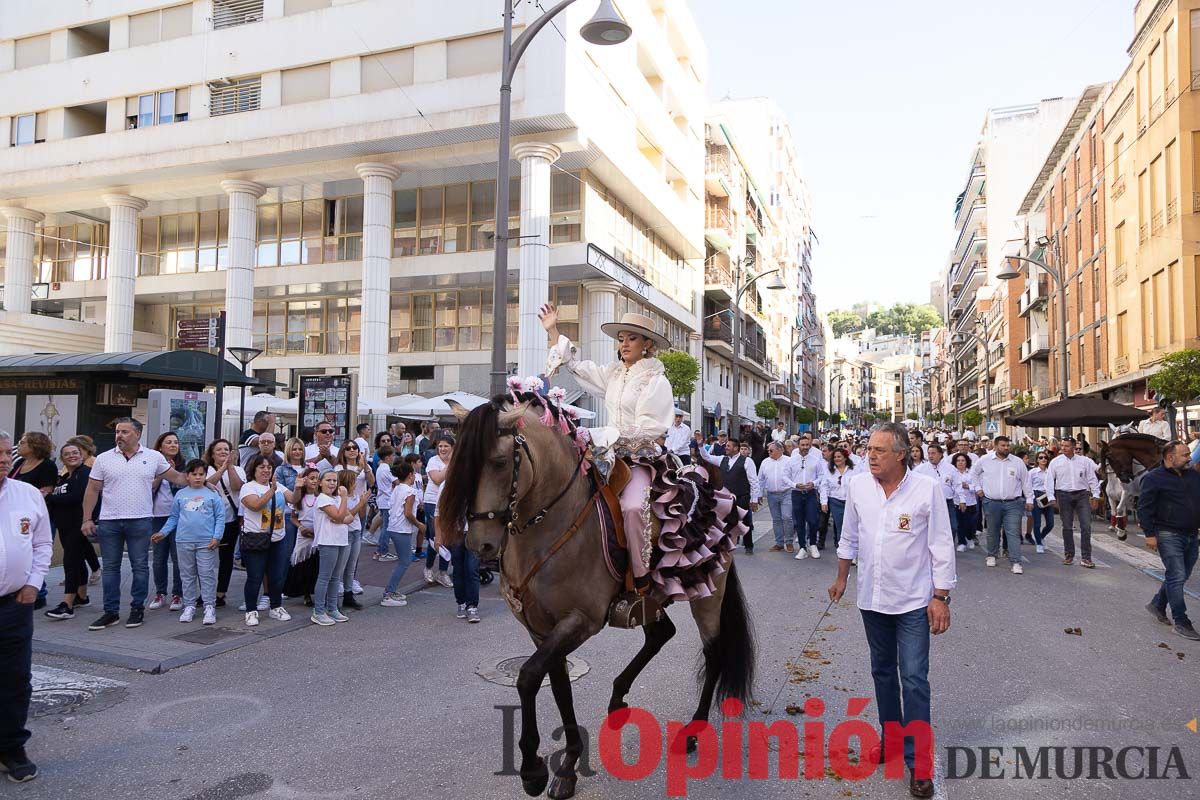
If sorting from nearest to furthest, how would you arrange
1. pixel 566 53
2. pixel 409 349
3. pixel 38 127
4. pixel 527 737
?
pixel 527 737 < pixel 566 53 < pixel 38 127 < pixel 409 349

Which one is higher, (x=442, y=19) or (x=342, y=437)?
(x=442, y=19)

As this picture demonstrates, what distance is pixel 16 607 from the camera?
14.1 feet

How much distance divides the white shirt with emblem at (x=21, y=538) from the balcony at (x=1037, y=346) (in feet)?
154

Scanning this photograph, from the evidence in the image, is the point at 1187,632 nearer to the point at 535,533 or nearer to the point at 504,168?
the point at 535,533

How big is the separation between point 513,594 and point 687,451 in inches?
82.4

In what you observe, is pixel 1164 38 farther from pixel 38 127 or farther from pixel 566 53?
pixel 38 127

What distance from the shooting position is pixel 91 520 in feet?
24.9

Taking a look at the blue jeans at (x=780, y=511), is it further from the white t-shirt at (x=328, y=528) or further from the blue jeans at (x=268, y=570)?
the blue jeans at (x=268, y=570)

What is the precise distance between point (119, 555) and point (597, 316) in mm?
21511

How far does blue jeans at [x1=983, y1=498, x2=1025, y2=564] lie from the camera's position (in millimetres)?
11188

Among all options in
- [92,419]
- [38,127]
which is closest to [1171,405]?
[92,419]

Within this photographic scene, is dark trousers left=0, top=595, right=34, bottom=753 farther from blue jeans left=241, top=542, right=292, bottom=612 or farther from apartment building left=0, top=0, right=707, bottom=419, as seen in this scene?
apartment building left=0, top=0, right=707, bottom=419

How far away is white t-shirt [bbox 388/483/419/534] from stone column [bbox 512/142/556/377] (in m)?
A: 14.4

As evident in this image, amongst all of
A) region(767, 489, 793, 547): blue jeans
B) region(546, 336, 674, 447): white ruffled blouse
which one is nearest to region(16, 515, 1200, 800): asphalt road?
region(546, 336, 674, 447): white ruffled blouse
